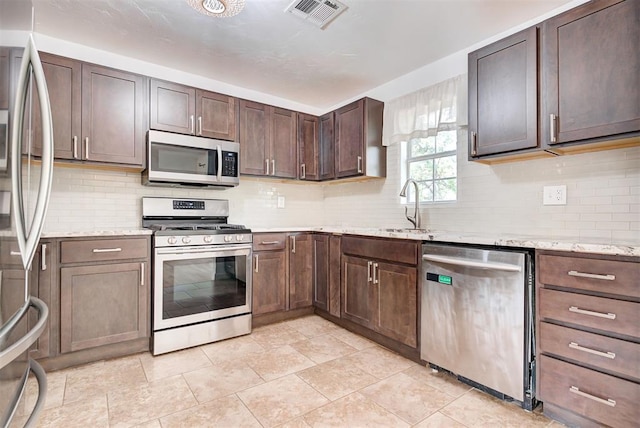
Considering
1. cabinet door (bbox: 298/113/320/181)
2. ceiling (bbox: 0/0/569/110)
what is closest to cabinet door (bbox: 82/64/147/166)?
ceiling (bbox: 0/0/569/110)

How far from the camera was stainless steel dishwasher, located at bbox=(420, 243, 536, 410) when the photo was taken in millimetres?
1739

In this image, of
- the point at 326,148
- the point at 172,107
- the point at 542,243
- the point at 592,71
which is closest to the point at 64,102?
the point at 172,107

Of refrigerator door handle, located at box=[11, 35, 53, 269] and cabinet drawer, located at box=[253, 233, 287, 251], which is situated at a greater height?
refrigerator door handle, located at box=[11, 35, 53, 269]

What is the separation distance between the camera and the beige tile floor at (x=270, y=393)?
168 cm

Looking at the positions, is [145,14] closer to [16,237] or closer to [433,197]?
[16,237]

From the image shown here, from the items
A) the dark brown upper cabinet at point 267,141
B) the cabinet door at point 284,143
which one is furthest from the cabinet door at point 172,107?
the cabinet door at point 284,143

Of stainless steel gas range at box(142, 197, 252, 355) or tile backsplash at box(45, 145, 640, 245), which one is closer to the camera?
tile backsplash at box(45, 145, 640, 245)

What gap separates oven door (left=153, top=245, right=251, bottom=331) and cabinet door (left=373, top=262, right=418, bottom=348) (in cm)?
115

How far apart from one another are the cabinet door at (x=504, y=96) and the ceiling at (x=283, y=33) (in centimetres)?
34

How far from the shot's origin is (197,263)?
2646mm

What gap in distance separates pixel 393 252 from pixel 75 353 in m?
Result: 2.34

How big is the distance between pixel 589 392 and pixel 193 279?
2.53 m

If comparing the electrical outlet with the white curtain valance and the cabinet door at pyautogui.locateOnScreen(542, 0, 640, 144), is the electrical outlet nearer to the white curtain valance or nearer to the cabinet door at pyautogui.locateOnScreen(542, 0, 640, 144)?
A: the cabinet door at pyautogui.locateOnScreen(542, 0, 640, 144)

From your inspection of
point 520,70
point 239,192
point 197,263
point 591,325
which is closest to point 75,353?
point 197,263
